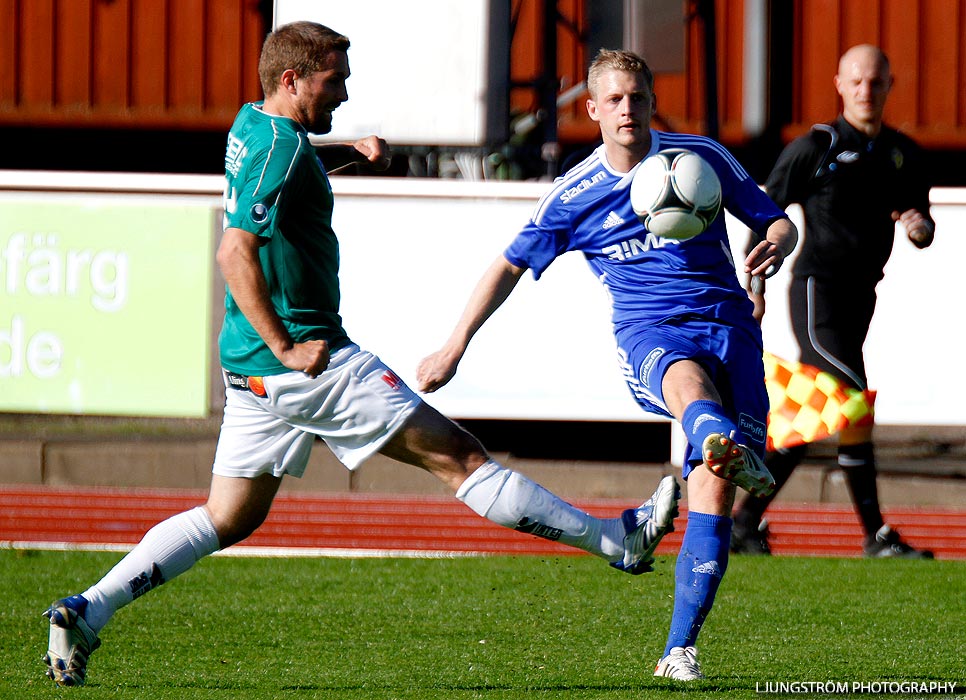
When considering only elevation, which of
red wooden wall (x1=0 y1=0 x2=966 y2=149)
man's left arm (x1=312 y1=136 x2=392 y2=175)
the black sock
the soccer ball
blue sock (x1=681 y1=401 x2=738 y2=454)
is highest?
red wooden wall (x1=0 y1=0 x2=966 y2=149)

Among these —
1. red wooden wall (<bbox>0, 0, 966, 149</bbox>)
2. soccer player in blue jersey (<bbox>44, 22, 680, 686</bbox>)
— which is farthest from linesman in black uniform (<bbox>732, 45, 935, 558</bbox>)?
red wooden wall (<bbox>0, 0, 966, 149</bbox>)

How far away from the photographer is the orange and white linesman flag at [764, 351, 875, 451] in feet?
23.4

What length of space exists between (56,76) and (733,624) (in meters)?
14.0

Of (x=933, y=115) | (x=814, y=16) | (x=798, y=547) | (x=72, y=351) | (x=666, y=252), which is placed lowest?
(x=798, y=547)

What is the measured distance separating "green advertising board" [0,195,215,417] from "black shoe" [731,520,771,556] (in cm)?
344

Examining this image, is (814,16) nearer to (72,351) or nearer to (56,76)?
(56,76)

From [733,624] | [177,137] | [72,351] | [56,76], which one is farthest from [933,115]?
[733,624]

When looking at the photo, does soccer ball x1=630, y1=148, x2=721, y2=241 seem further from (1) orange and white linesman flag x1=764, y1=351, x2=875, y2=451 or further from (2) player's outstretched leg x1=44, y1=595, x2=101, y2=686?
(1) orange and white linesman flag x1=764, y1=351, x2=875, y2=451

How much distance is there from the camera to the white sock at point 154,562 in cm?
420

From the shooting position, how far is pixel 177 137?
57.7 ft

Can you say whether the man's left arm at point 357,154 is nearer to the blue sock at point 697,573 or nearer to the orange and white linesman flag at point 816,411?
the blue sock at point 697,573

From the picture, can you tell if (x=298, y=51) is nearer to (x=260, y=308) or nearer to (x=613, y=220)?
(x=260, y=308)

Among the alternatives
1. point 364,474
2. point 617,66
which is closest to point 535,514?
point 617,66

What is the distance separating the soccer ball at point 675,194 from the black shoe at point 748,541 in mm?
2699
